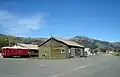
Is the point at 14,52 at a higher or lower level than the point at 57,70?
higher

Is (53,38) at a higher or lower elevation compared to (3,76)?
higher

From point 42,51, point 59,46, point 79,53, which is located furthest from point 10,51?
point 79,53

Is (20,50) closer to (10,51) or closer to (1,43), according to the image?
(10,51)

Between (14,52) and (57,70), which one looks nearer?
(57,70)

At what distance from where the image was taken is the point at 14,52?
6400 centimetres

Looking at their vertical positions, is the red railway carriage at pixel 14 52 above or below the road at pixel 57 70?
above

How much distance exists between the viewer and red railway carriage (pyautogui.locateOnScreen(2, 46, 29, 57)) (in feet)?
206

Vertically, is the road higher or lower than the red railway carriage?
lower

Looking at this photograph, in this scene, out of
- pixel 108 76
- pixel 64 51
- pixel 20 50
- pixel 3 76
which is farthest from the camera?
pixel 20 50

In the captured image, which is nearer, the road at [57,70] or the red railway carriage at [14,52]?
the road at [57,70]

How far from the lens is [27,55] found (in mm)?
66312

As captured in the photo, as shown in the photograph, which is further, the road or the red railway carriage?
the red railway carriage

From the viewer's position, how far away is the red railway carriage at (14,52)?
62.9m

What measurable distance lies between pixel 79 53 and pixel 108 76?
188 feet
